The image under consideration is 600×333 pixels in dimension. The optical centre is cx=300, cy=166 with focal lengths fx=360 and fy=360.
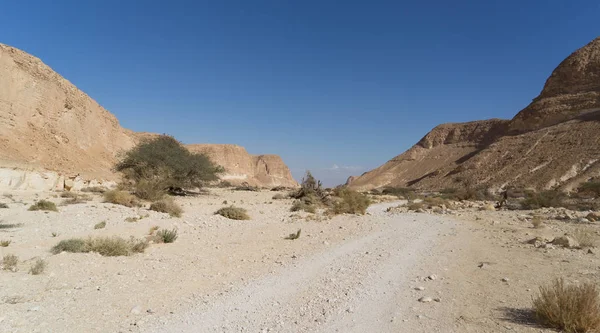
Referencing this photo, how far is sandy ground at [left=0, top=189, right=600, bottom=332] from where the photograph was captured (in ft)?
13.8

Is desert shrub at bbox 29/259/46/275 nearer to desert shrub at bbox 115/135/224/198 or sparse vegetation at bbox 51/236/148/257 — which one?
sparse vegetation at bbox 51/236/148/257

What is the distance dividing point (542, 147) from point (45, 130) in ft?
216

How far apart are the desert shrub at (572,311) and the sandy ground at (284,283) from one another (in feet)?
0.75

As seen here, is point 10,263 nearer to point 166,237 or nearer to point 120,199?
point 166,237

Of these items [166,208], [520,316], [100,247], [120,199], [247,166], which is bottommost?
[520,316]

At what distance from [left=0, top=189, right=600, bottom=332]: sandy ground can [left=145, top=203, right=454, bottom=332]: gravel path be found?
0.02m

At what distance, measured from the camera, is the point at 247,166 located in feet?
365

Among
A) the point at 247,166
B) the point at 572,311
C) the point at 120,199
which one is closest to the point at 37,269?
the point at 572,311

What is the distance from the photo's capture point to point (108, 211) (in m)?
14.3

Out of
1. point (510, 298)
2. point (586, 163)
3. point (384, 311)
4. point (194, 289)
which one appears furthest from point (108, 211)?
point (586, 163)

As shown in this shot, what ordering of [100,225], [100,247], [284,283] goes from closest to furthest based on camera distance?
[284,283] < [100,247] < [100,225]

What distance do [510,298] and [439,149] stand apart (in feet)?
317

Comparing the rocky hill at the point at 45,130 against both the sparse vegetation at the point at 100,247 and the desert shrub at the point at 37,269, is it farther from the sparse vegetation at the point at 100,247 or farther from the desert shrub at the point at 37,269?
the desert shrub at the point at 37,269

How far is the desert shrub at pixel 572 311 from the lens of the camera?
12.1ft
